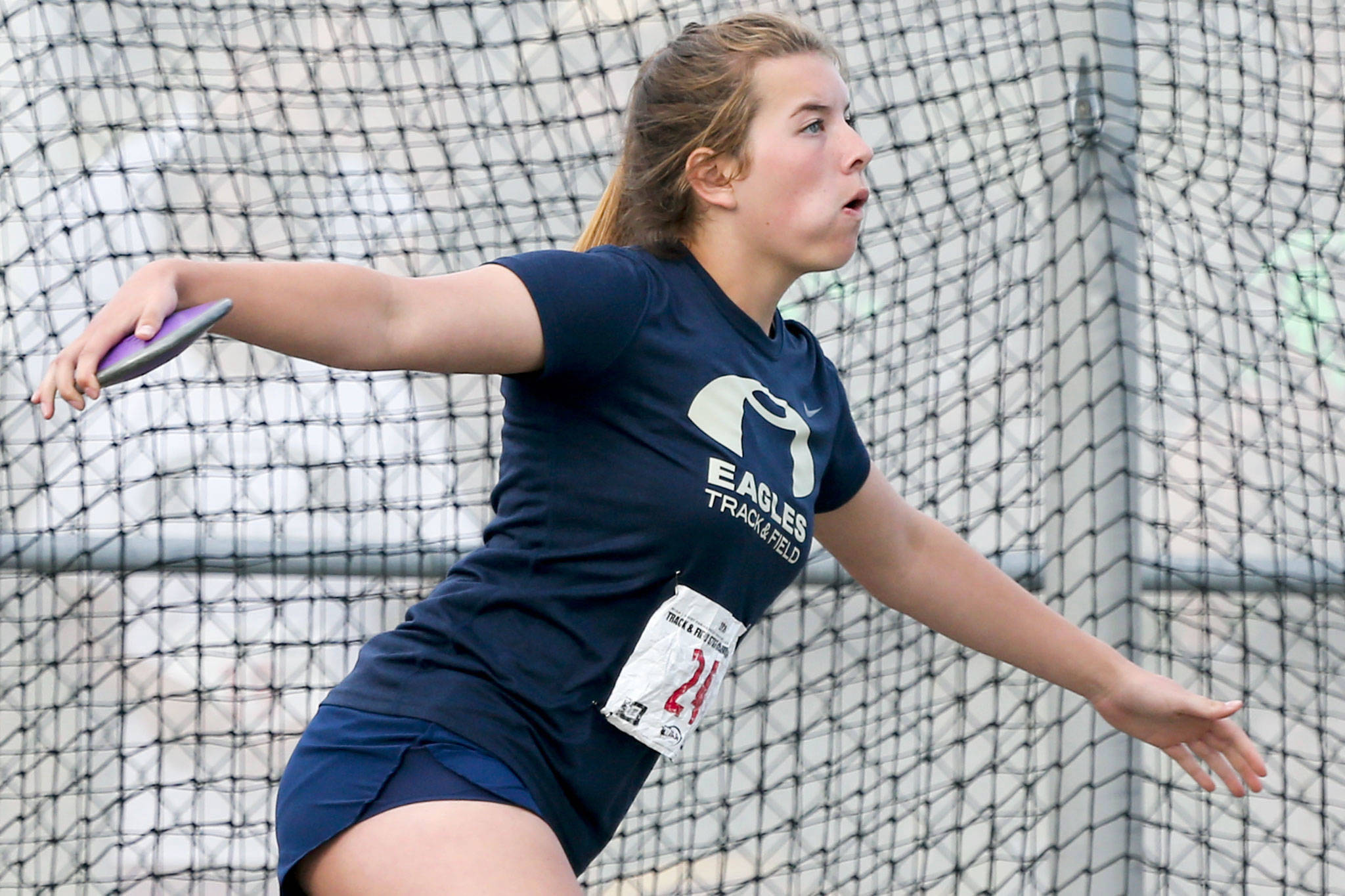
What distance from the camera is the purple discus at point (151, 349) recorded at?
80 cm

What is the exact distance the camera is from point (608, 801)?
1.18 m

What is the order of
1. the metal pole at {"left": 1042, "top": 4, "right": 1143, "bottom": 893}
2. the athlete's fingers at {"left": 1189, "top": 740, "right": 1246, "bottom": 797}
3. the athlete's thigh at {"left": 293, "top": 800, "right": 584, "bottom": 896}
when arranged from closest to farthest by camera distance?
the athlete's thigh at {"left": 293, "top": 800, "right": 584, "bottom": 896} → the athlete's fingers at {"left": 1189, "top": 740, "right": 1246, "bottom": 797} → the metal pole at {"left": 1042, "top": 4, "right": 1143, "bottom": 893}

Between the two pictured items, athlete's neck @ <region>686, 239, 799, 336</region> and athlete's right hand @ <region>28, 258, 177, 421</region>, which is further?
athlete's neck @ <region>686, 239, 799, 336</region>

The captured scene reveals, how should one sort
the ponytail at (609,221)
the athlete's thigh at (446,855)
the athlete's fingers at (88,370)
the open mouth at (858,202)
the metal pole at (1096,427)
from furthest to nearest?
the metal pole at (1096,427)
the ponytail at (609,221)
the open mouth at (858,202)
the athlete's thigh at (446,855)
the athlete's fingers at (88,370)

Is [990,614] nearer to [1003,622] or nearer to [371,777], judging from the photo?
[1003,622]

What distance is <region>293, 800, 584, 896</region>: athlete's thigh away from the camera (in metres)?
0.98

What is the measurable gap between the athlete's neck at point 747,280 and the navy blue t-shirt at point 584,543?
0.36ft

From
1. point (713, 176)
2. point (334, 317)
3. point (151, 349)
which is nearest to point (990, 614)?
point (713, 176)

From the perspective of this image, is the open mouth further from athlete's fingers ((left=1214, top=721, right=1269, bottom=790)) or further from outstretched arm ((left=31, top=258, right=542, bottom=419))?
athlete's fingers ((left=1214, top=721, right=1269, bottom=790))

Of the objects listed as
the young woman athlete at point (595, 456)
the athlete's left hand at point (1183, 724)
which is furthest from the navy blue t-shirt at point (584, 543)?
the athlete's left hand at point (1183, 724)

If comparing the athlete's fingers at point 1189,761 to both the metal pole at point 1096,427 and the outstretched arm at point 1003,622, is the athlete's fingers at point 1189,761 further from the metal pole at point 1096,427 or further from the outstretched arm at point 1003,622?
the metal pole at point 1096,427

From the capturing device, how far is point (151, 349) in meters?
0.80

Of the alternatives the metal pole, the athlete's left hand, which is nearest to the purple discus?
the athlete's left hand

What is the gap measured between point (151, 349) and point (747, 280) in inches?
24.2
